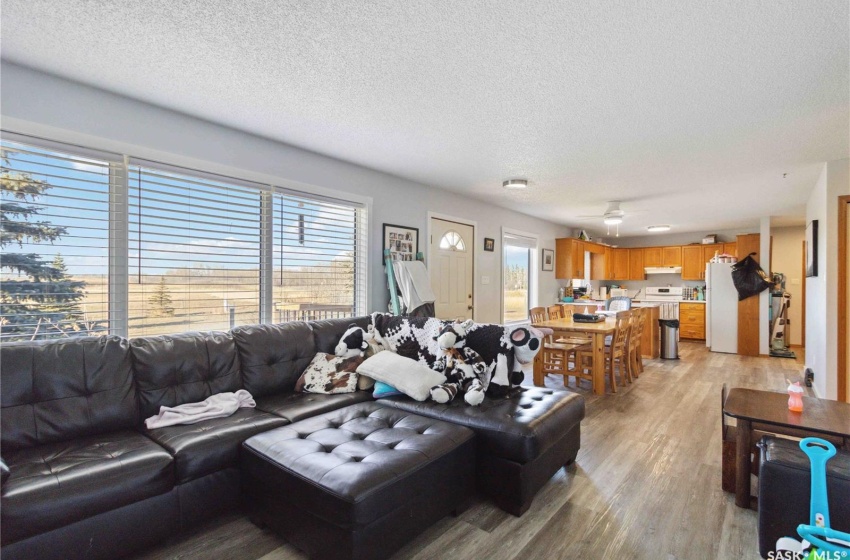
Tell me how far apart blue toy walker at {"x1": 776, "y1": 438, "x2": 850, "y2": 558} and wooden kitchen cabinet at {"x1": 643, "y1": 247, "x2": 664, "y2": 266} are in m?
8.27

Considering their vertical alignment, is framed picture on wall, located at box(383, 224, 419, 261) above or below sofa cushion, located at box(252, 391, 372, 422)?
above

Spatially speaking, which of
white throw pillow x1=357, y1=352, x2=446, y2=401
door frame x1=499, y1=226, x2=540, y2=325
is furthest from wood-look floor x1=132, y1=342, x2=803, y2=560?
door frame x1=499, y1=226, x2=540, y2=325

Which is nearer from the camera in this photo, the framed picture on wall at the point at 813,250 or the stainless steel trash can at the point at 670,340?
the framed picture on wall at the point at 813,250

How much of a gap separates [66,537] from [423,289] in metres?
3.13

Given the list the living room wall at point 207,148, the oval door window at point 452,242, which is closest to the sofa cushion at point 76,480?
the living room wall at point 207,148

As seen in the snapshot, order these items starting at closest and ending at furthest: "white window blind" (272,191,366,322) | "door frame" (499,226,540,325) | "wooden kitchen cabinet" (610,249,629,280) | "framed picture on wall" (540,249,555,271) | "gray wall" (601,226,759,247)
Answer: "white window blind" (272,191,366,322) < "door frame" (499,226,540,325) < "framed picture on wall" (540,249,555,271) < "gray wall" (601,226,759,247) < "wooden kitchen cabinet" (610,249,629,280)

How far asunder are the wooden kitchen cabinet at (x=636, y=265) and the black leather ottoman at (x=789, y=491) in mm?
8235

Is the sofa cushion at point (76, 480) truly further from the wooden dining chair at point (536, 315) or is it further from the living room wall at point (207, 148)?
the wooden dining chair at point (536, 315)

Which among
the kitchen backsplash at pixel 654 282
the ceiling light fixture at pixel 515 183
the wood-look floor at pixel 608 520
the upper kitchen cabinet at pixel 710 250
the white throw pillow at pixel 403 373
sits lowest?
the wood-look floor at pixel 608 520

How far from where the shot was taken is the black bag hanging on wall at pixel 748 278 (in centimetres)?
656

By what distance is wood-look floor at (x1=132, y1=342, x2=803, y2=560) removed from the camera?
5.97 ft

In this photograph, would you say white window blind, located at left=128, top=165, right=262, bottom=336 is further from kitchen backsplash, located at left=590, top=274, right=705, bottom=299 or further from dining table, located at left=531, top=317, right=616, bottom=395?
kitchen backsplash, located at left=590, top=274, right=705, bottom=299

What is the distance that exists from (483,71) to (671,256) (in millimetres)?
8504

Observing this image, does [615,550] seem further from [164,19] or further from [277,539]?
[164,19]
